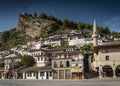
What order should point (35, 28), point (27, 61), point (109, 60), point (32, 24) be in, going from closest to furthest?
point (109, 60)
point (27, 61)
point (35, 28)
point (32, 24)

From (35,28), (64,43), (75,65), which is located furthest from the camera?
(35,28)

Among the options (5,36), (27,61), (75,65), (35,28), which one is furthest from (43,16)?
(75,65)

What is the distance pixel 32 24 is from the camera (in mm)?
157750

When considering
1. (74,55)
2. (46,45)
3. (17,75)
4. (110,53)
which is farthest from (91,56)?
(46,45)

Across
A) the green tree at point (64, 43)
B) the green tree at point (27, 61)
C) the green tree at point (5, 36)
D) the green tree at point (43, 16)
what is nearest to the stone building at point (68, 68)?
the green tree at point (27, 61)

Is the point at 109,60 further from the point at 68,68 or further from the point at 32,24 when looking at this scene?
the point at 32,24

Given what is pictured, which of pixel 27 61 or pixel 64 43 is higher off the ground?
pixel 64 43

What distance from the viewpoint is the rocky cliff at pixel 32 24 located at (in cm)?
15021

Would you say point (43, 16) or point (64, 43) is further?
point (43, 16)

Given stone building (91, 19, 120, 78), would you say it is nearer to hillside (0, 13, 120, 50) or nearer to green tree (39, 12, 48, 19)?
hillside (0, 13, 120, 50)

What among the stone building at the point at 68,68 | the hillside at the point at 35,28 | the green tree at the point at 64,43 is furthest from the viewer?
the hillside at the point at 35,28

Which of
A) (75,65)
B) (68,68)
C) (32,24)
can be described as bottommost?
(68,68)

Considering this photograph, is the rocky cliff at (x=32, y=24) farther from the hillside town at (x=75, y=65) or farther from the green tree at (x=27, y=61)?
the green tree at (x=27, y=61)

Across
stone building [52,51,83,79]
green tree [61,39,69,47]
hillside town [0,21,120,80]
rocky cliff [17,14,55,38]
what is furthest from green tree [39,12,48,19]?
stone building [52,51,83,79]
